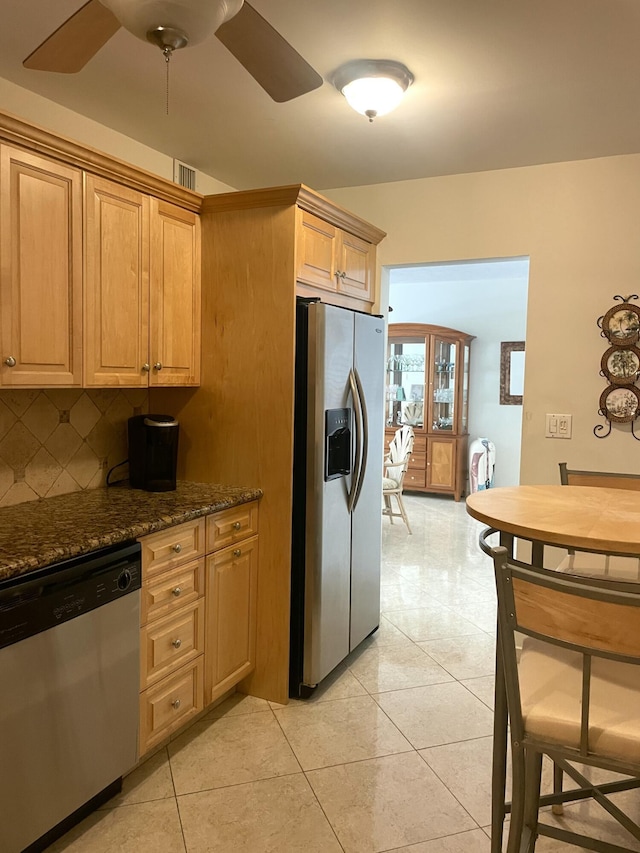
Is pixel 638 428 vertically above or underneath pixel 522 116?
underneath

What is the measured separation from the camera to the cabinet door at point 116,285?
2.26 metres

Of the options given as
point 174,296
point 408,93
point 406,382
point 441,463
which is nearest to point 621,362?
point 408,93

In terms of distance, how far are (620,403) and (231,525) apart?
195 cm

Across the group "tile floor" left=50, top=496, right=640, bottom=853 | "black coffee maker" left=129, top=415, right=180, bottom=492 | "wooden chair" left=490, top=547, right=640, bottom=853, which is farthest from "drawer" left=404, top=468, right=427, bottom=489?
"wooden chair" left=490, top=547, right=640, bottom=853

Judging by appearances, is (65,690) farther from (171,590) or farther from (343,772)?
(343,772)

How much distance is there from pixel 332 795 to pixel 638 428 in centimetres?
215

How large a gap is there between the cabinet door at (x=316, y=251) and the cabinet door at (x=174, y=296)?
47 cm

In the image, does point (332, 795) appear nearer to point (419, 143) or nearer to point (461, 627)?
point (461, 627)

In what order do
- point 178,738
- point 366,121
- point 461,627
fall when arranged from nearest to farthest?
point 178,738, point 366,121, point 461,627

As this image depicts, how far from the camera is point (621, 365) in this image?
311 cm

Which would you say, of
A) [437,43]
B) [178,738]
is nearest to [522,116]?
[437,43]

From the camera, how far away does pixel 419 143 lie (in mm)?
2969

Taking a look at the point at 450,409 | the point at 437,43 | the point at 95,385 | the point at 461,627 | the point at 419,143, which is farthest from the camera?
the point at 450,409

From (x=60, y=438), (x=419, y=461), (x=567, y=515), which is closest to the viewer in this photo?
(x=567, y=515)
